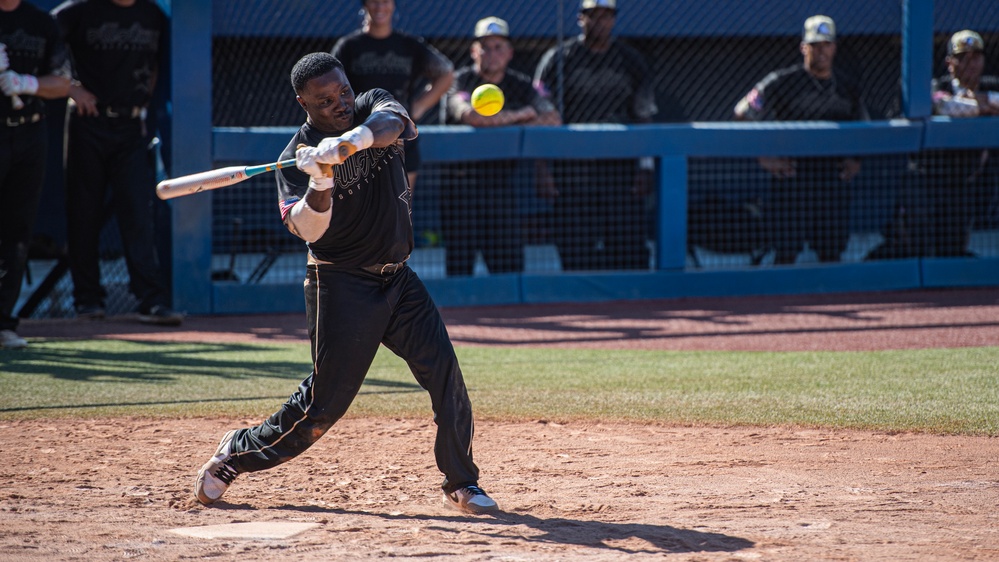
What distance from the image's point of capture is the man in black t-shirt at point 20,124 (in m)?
7.42

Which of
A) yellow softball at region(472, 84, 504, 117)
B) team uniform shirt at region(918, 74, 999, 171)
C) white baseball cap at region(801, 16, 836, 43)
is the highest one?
white baseball cap at region(801, 16, 836, 43)

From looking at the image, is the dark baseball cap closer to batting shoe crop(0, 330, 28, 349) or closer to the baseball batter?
batting shoe crop(0, 330, 28, 349)

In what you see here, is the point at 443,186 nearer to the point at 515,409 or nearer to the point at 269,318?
the point at 269,318

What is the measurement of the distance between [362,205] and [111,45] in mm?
5373

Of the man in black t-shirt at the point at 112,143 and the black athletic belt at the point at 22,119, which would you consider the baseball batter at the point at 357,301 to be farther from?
the man in black t-shirt at the point at 112,143

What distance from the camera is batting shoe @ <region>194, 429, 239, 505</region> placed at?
13.2ft

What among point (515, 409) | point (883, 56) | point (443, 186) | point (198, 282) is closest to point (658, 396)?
point (515, 409)

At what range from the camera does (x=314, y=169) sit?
11.3 ft

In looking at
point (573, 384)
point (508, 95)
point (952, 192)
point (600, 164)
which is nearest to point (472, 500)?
point (573, 384)

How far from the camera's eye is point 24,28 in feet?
24.7

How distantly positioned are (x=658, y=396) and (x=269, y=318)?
14.5 ft

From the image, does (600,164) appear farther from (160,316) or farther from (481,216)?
(160,316)

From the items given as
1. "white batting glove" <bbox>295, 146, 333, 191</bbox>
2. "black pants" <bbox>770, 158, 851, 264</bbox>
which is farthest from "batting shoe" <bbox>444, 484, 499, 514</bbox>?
"black pants" <bbox>770, 158, 851, 264</bbox>

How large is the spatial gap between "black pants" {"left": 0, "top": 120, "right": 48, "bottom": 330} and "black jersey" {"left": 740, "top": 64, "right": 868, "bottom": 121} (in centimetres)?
631
